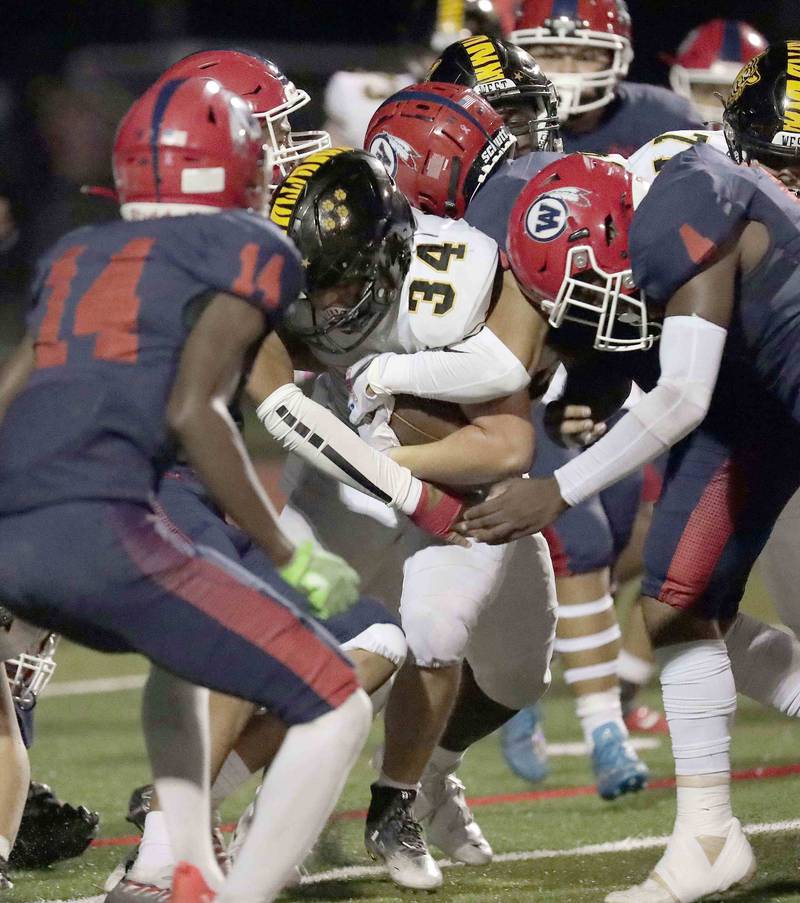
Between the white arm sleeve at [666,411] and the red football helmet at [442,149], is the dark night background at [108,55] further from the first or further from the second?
the white arm sleeve at [666,411]

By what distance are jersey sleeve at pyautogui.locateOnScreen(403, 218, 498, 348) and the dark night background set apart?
25.7 feet

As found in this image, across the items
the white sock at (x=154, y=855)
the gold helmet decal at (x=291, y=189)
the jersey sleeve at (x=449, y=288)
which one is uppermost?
the gold helmet decal at (x=291, y=189)

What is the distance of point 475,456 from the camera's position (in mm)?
3520

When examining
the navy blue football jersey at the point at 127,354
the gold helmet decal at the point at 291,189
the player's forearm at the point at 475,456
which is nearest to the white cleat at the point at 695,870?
the player's forearm at the point at 475,456

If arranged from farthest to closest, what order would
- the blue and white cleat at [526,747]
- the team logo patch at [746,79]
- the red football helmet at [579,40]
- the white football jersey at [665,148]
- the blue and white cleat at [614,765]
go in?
the red football helmet at [579,40] → the blue and white cleat at [526,747] → the blue and white cleat at [614,765] → the white football jersey at [665,148] → the team logo patch at [746,79]

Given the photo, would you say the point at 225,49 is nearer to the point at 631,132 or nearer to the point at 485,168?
the point at 485,168

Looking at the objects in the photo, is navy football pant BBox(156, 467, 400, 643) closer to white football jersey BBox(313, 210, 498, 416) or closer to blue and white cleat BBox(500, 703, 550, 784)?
white football jersey BBox(313, 210, 498, 416)

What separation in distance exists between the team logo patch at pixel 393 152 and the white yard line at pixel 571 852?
1581 millimetres

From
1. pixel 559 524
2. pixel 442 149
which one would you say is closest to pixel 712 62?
pixel 559 524

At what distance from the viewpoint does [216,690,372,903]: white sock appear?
266 centimetres

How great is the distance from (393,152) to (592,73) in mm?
1661

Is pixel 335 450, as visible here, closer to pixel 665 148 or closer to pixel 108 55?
pixel 665 148

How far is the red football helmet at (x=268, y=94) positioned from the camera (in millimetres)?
4133

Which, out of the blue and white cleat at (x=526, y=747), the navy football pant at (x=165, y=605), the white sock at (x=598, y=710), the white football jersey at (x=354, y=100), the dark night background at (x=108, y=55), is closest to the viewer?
the navy football pant at (x=165, y=605)
